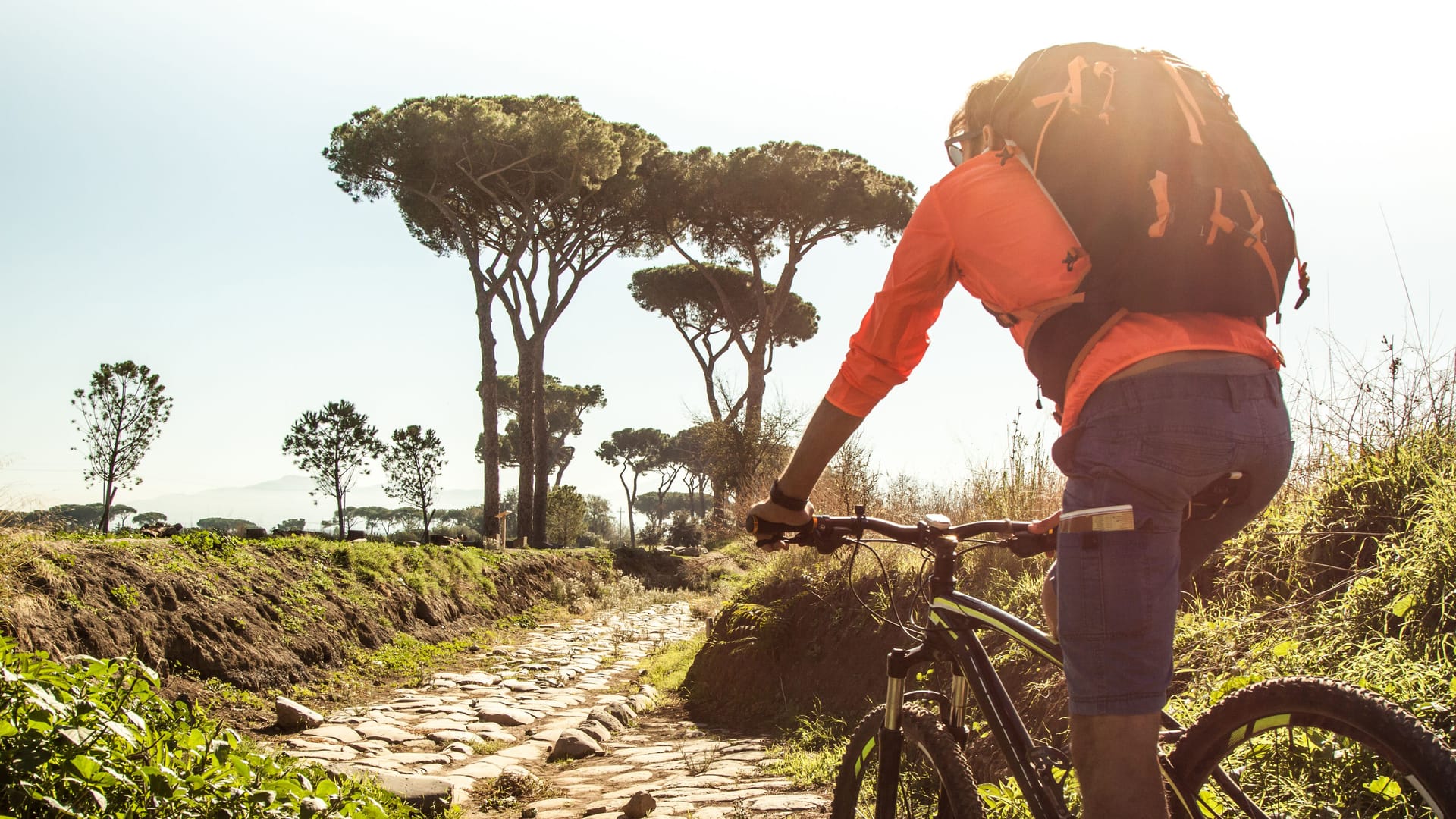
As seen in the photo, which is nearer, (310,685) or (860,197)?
(310,685)

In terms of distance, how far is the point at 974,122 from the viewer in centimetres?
168

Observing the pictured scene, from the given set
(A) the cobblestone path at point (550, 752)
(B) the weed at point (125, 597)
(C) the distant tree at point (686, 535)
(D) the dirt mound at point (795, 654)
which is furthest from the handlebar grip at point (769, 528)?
(C) the distant tree at point (686, 535)

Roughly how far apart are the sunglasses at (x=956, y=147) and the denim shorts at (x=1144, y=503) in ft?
1.75

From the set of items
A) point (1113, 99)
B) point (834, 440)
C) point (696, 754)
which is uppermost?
point (1113, 99)

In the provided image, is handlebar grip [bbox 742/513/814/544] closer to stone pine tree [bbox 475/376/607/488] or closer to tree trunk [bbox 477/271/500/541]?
tree trunk [bbox 477/271/500/541]

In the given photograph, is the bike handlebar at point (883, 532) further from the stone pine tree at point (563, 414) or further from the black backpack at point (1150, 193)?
the stone pine tree at point (563, 414)

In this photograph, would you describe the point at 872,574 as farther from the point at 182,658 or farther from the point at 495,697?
the point at 182,658

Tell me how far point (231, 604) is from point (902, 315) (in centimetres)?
599

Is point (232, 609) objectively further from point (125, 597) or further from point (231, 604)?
point (125, 597)

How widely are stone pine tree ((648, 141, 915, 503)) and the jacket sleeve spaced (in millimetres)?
22486

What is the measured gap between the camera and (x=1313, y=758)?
191cm

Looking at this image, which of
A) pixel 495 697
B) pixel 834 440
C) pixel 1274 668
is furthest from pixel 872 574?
pixel 834 440

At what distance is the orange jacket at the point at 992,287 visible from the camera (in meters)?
1.39

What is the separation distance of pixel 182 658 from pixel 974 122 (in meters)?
5.58
